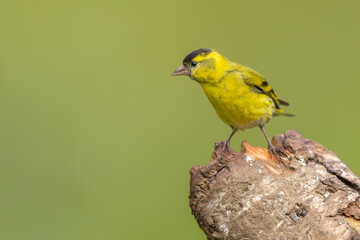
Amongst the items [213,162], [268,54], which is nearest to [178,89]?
[268,54]

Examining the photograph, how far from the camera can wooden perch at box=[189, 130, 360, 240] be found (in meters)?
2.77

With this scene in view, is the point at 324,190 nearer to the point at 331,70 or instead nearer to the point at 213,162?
the point at 213,162

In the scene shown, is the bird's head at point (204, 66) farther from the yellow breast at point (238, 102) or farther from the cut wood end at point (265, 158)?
the cut wood end at point (265, 158)

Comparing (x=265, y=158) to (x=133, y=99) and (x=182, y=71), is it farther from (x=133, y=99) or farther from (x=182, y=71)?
(x=133, y=99)

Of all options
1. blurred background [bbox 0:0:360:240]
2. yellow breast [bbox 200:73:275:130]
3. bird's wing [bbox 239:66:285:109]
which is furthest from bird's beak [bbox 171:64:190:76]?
blurred background [bbox 0:0:360:240]

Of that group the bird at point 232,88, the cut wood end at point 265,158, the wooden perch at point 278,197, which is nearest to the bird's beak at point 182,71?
the bird at point 232,88

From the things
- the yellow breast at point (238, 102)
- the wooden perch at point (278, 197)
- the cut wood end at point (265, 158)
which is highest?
the yellow breast at point (238, 102)

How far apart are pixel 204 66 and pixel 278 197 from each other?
1.73 m

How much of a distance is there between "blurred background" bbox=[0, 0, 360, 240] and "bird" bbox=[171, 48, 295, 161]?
0.62 m

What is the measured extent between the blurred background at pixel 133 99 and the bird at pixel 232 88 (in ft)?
2.05

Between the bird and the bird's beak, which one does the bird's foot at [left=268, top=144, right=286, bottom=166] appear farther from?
the bird's beak

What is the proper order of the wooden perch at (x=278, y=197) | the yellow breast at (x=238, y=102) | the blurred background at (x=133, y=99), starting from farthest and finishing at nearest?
the blurred background at (x=133, y=99) → the yellow breast at (x=238, y=102) → the wooden perch at (x=278, y=197)

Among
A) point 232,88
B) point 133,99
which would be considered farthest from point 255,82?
point 133,99

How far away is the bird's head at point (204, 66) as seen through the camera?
4.26m
